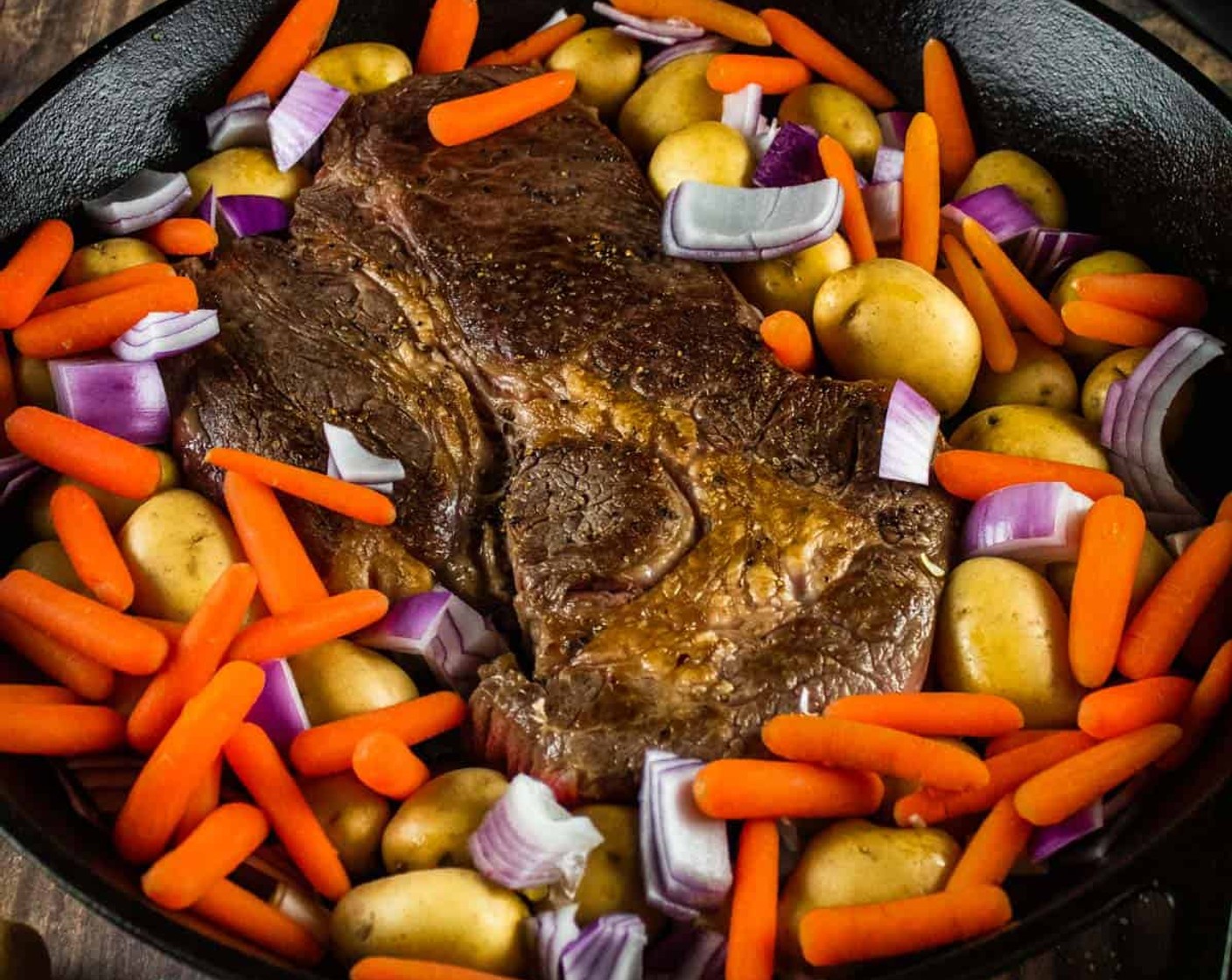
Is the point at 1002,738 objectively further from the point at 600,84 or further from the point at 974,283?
the point at 600,84

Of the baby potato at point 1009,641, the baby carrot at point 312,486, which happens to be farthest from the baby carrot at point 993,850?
the baby carrot at point 312,486

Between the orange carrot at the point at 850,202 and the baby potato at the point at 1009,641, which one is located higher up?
the orange carrot at the point at 850,202

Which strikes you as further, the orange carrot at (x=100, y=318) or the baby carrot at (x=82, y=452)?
the orange carrot at (x=100, y=318)

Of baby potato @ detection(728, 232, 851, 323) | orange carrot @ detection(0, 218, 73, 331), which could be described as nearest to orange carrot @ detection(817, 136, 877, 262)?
baby potato @ detection(728, 232, 851, 323)

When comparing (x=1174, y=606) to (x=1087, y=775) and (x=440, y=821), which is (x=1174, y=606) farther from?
(x=440, y=821)

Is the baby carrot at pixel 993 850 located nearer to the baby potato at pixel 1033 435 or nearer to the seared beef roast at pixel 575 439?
the seared beef roast at pixel 575 439

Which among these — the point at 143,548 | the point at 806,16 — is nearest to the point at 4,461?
the point at 143,548

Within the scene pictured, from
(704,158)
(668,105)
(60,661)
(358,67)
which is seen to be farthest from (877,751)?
(358,67)

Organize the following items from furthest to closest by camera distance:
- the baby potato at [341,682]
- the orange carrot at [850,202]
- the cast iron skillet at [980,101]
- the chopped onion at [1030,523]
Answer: the orange carrot at [850,202]
the cast iron skillet at [980,101]
the chopped onion at [1030,523]
the baby potato at [341,682]
